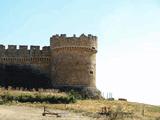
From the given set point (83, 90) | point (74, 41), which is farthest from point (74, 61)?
point (83, 90)

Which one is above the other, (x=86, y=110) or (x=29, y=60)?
(x=29, y=60)

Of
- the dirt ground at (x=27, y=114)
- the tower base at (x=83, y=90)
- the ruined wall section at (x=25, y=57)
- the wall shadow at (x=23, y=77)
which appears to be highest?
the ruined wall section at (x=25, y=57)

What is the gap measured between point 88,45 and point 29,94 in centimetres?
896

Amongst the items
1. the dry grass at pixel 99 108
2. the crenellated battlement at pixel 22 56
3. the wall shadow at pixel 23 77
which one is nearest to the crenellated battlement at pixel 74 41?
the crenellated battlement at pixel 22 56

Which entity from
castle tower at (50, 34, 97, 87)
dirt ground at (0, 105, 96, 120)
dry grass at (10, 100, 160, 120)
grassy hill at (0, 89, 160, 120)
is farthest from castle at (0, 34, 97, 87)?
dirt ground at (0, 105, 96, 120)

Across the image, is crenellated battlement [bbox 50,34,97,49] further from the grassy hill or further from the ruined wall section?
the grassy hill

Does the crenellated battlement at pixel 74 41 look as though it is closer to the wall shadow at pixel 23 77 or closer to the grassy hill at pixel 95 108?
the wall shadow at pixel 23 77

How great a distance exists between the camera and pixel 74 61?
45.9m

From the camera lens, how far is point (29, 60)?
4788 cm

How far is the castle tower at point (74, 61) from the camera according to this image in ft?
150

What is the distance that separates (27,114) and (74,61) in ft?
46.4

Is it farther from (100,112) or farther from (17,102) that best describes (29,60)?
(100,112)

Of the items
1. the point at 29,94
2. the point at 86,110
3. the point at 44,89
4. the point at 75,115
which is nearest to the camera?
the point at 75,115

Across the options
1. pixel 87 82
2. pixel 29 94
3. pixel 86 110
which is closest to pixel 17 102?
pixel 29 94
